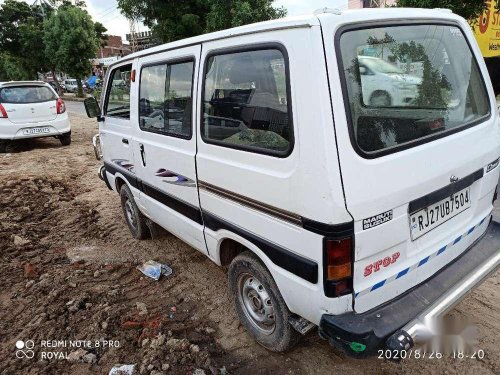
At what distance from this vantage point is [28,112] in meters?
8.96

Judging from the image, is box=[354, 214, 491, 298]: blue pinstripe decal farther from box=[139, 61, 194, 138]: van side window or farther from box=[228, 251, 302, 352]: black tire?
box=[139, 61, 194, 138]: van side window

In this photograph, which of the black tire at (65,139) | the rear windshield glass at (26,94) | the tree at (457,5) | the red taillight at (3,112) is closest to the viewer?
the tree at (457,5)

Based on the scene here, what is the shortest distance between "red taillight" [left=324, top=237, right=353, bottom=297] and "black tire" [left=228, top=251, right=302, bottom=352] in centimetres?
49

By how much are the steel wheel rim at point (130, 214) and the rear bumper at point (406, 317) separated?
9.59 ft

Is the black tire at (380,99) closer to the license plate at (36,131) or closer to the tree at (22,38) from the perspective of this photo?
the license plate at (36,131)

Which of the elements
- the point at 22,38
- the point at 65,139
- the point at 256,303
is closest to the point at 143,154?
the point at 256,303

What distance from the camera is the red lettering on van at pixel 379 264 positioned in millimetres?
1885

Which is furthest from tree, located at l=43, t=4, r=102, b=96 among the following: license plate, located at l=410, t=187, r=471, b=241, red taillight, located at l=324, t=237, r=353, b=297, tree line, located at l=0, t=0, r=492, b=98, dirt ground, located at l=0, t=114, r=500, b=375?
red taillight, located at l=324, t=237, r=353, b=297

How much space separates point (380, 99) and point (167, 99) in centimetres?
171

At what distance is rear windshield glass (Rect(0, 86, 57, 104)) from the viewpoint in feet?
28.9

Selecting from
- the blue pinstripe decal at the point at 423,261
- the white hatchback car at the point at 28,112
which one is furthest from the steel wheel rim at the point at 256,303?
the white hatchback car at the point at 28,112

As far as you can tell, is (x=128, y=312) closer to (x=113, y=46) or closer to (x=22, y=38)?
(x=22, y=38)

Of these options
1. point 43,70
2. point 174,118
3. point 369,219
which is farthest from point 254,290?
point 43,70

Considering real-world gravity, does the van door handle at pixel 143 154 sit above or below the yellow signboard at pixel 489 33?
below
